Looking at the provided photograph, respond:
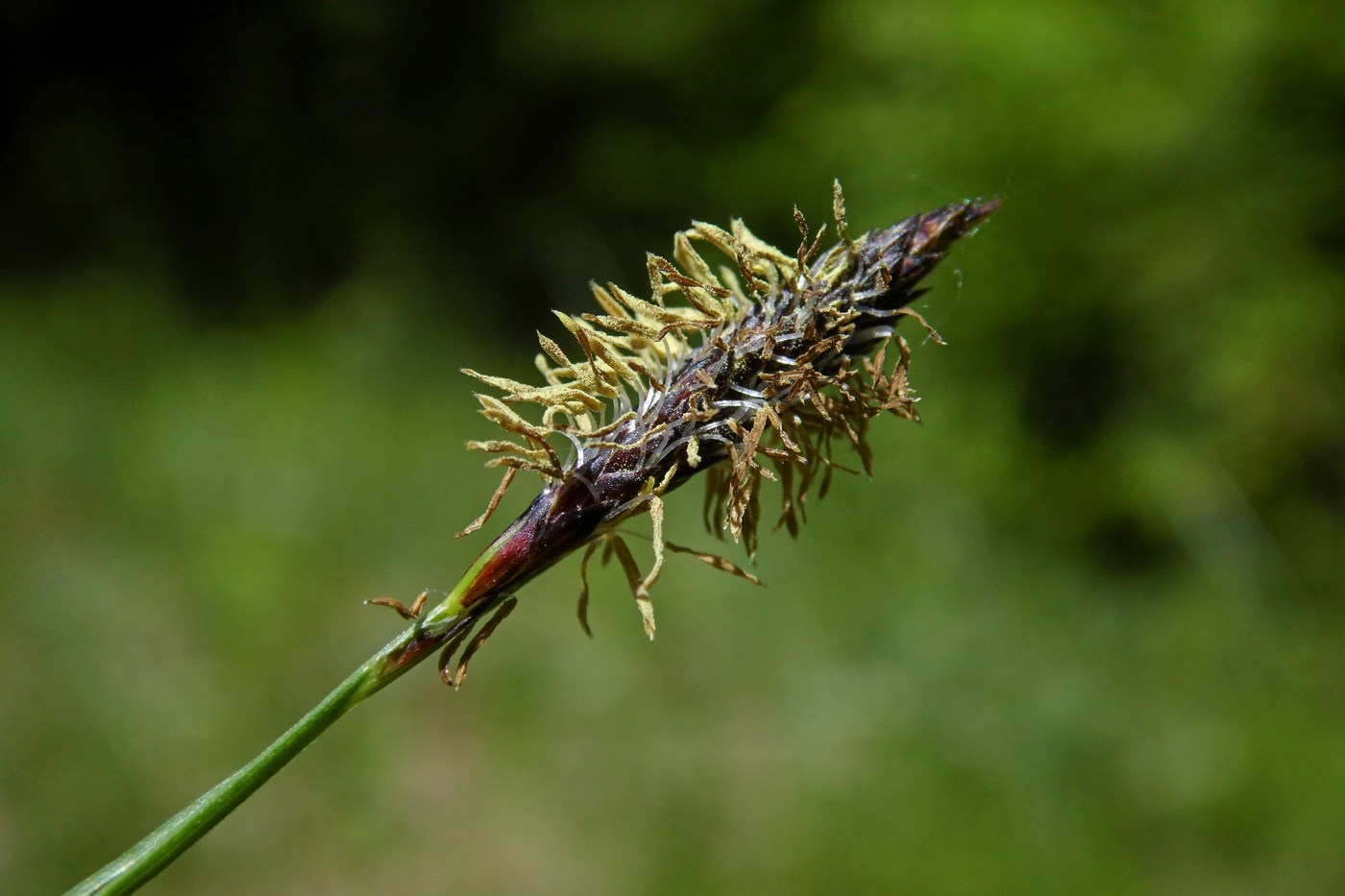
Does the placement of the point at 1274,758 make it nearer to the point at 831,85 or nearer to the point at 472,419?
the point at 831,85

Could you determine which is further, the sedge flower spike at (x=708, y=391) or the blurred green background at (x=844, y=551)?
the blurred green background at (x=844, y=551)

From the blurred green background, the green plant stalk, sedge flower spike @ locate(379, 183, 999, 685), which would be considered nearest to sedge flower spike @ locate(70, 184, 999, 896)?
Result: sedge flower spike @ locate(379, 183, 999, 685)

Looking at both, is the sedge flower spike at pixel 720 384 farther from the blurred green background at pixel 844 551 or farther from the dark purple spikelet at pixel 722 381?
the blurred green background at pixel 844 551

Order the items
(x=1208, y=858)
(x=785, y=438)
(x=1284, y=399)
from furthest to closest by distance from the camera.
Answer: (x=1284, y=399) < (x=1208, y=858) < (x=785, y=438)

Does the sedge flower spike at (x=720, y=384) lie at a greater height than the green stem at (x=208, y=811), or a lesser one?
greater

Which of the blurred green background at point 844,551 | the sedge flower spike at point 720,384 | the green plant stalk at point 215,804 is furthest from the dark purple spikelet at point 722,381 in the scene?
the blurred green background at point 844,551

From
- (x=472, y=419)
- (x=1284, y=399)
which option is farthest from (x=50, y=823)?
(x=1284, y=399)
